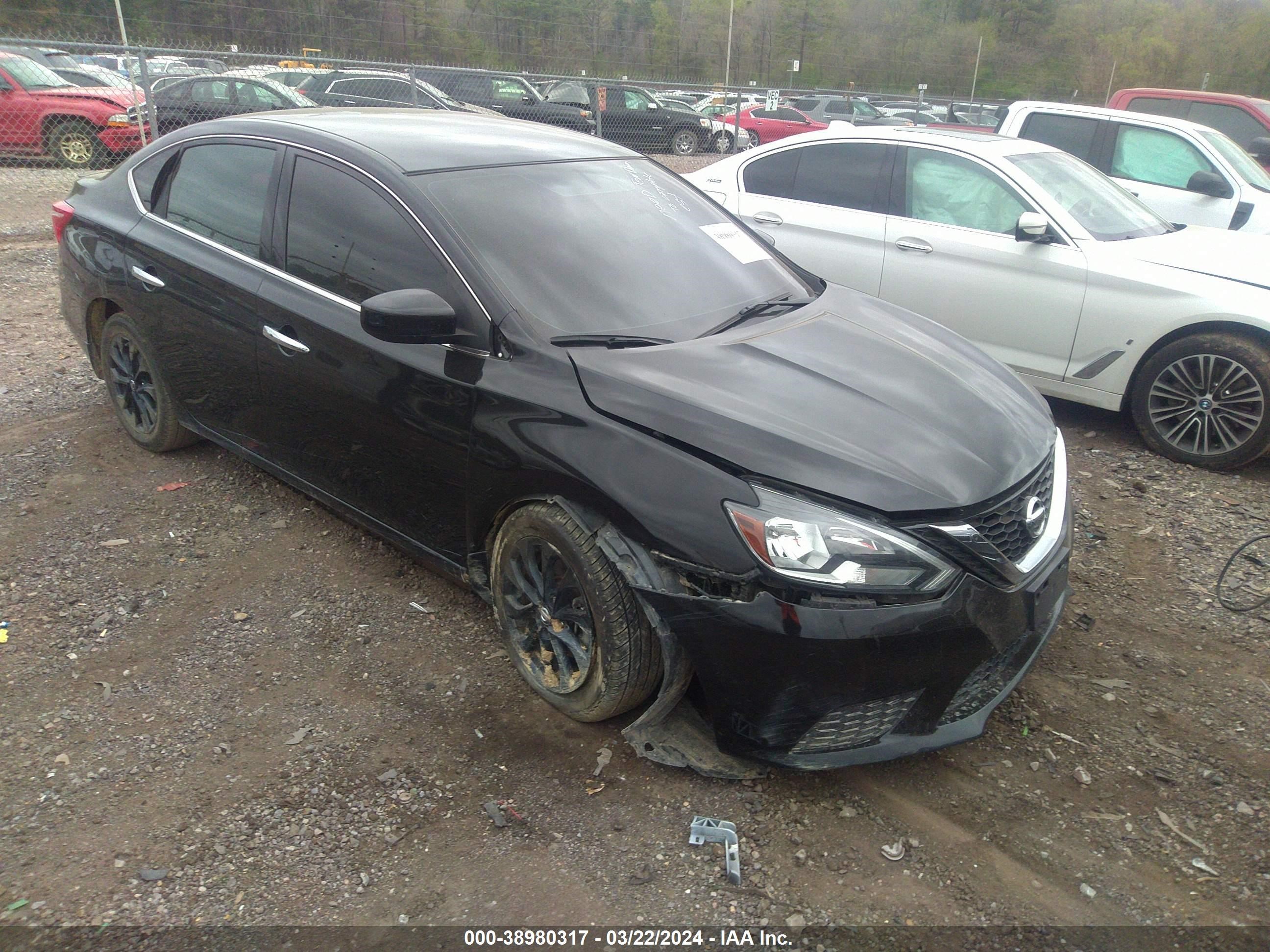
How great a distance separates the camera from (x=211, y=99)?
1272 centimetres

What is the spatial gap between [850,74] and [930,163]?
35.5 metres

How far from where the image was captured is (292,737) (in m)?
2.97

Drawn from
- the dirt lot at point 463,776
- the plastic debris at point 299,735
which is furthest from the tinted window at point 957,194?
the plastic debris at point 299,735

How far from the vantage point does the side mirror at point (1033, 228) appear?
5.36 metres

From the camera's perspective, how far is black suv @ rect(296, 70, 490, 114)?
14.2 m

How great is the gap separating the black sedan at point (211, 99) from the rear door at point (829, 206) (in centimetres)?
697

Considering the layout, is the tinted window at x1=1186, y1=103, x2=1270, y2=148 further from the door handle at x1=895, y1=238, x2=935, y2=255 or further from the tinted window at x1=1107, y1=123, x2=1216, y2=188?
the door handle at x1=895, y1=238, x2=935, y2=255

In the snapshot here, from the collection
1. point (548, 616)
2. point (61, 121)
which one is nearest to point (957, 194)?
point (548, 616)

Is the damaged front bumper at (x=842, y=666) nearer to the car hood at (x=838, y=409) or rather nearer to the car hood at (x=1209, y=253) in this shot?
the car hood at (x=838, y=409)

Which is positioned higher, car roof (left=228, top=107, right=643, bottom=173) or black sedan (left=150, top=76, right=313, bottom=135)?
car roof (left=228, top=107, right=643, bottom=173)

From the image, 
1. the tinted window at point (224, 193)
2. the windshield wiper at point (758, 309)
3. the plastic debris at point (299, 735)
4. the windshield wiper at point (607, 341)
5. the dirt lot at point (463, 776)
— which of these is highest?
the tinted window at point (224, 193)

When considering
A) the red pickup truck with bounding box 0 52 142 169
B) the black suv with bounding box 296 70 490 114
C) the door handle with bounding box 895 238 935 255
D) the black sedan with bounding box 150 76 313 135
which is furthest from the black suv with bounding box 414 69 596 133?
the door handle with bounding box 895 238 935 255

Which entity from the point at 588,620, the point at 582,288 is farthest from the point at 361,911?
the point at 582,288

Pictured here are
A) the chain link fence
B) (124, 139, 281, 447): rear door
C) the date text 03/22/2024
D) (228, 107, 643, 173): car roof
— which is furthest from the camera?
the chain link fence
